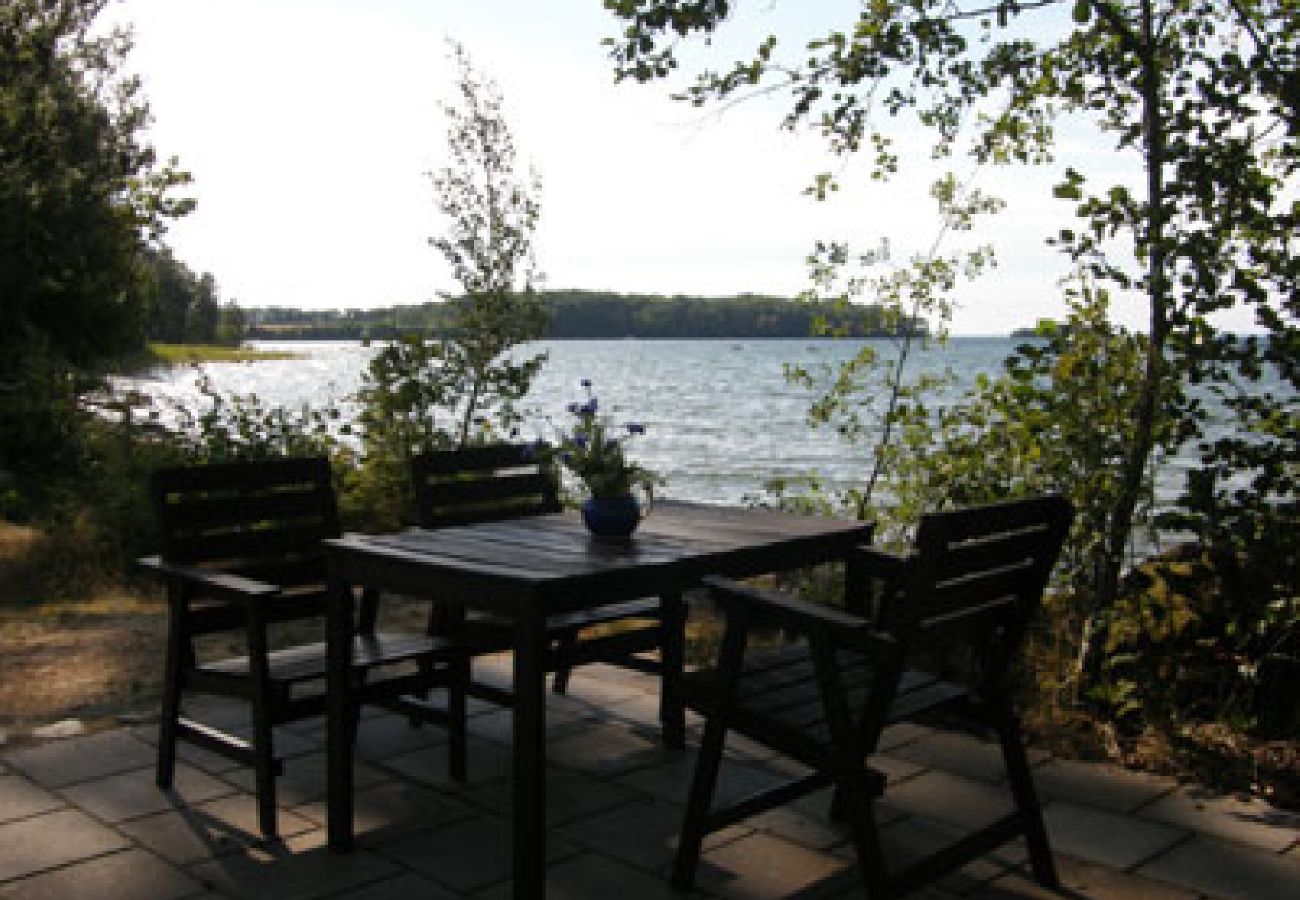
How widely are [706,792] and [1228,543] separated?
2.11 meters

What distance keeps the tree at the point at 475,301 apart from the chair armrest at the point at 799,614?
16.7 feet

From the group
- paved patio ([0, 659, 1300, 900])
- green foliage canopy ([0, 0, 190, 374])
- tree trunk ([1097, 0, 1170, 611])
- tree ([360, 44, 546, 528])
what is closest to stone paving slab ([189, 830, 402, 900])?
paved patio ([0, 659, 1300, 900])

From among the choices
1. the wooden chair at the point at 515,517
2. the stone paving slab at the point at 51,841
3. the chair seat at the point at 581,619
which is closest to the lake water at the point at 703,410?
the wooden chair at the point at 515,517

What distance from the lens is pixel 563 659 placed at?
3498 millimetres

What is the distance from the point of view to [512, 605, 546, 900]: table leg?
8.68 ft

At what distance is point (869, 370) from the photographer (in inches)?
248

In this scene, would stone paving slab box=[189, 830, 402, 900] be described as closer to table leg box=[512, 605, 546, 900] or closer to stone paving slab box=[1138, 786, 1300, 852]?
table leg box=[512, 605, 546, 900]

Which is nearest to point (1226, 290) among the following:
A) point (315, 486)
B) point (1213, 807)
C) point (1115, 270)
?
point (1115, 270)

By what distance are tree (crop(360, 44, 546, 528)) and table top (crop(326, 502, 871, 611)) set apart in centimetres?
405

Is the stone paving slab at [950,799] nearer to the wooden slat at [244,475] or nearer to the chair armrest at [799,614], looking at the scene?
the chair armrest at [799,614]

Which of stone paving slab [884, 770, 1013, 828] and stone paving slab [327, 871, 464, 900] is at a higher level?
stone paving slab [884, 770, 1013, 828]

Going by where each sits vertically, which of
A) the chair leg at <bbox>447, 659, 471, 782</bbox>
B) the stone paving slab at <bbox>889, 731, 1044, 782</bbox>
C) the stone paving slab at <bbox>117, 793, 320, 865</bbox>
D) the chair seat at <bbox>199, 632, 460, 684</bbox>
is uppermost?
the chair seat at <bbox>199, 632, 460, 684</bbox>

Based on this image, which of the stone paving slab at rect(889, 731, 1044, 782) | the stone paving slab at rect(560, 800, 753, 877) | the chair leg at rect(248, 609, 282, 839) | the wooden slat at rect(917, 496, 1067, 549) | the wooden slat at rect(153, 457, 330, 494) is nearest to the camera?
the wooden slat at rect(917, 496, 1067, 549)

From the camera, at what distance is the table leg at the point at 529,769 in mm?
2645
